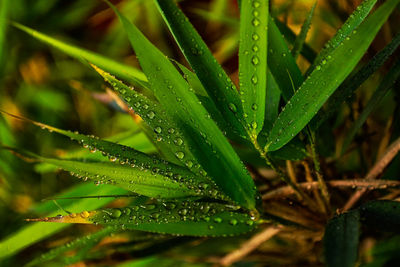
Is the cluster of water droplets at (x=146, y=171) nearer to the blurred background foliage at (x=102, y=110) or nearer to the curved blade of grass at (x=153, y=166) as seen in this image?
the curved blade of grass at (x=153, y=166)

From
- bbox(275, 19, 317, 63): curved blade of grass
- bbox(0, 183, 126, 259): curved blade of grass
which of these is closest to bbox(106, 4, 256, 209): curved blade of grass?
bbox(0, 183, 126, 259): curved blade of grass

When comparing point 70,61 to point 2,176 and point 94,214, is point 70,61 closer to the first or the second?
point 2,176

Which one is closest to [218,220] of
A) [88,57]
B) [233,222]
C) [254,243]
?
[233,222]

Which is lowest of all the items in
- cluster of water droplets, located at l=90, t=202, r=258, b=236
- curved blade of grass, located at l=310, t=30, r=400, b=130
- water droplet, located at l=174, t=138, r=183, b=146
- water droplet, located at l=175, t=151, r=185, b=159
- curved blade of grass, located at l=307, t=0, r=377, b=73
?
cluster of water droplets, located at l=90, t=202, r=258, b=236

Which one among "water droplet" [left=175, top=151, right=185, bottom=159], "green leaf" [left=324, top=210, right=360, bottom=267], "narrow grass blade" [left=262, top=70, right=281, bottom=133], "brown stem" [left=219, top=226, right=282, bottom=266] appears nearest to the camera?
"green leaf" [left=324, top=210, right=360, bottom=267]

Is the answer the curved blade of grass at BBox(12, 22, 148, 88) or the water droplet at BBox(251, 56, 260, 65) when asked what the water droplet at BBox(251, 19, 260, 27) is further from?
the curved blade of grass at BBox(12, 22, 148, 88)

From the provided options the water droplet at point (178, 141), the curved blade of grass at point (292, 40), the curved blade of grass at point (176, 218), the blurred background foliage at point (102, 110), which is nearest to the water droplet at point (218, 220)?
the curved blade of grass at point (176, 218)
